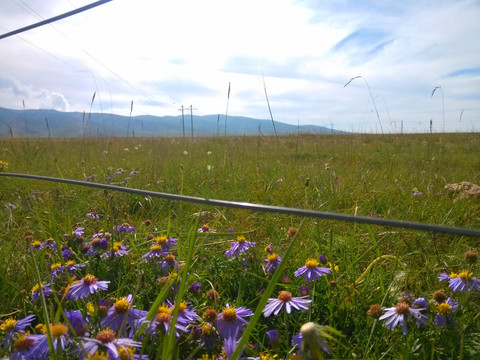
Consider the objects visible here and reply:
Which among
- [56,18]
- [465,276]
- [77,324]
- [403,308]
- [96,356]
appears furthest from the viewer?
[56,18]

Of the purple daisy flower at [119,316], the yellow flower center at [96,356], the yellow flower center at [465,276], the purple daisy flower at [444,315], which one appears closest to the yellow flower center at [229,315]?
the purple daisy flower at [119,316]

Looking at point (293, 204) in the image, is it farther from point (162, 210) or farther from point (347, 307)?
point (347, 307)

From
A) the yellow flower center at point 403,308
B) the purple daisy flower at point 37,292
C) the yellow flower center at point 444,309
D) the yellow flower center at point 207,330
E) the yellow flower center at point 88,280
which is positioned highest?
the yellow flower center at point 88,280

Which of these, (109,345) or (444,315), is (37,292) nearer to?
(109,345)

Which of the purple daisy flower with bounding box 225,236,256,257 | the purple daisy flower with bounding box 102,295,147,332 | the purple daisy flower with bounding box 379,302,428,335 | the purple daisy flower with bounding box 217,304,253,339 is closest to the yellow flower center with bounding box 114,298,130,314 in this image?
the purple daisy flower with bounding box 102,295,147,332

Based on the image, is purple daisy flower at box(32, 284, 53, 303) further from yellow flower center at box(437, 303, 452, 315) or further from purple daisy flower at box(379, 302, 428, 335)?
yellow flower center at box(437, 303, 452, 315)

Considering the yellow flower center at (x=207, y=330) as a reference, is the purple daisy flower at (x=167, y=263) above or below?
above

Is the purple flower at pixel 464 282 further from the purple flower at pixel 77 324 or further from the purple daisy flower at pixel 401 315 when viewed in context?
the purple flower at pixel 77 324

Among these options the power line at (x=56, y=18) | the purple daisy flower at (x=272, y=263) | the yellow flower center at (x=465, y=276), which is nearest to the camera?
the yellow flower center at (x=465, y=276)

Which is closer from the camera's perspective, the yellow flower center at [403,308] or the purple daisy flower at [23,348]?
the purple daisy flower at [23,348]

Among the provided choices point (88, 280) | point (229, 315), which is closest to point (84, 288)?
point (88, 280)

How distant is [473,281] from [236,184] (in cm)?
193

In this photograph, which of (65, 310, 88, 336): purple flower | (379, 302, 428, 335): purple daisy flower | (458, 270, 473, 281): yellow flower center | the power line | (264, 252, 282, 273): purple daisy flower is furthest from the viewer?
the power line

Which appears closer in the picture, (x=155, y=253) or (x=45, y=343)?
(x=45, y=343)
